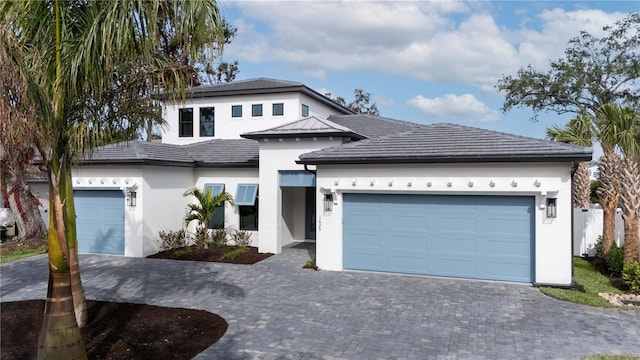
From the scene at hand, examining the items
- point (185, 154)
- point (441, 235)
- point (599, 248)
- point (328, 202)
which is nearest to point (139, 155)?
point (185, 154)

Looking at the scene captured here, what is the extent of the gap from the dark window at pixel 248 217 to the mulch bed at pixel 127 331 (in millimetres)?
8104

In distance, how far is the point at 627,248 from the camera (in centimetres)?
1162

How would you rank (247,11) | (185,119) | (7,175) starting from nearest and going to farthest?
1. (247,11)
2. (7,175)
3. (185,119)

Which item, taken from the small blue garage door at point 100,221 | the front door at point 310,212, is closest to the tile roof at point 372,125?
the front door at point 310,212

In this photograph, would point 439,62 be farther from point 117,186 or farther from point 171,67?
point 171,67

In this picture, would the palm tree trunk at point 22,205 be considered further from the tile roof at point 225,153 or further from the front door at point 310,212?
the front door at point 310,212

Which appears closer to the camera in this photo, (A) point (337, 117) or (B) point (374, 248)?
(B) point (374, 248)

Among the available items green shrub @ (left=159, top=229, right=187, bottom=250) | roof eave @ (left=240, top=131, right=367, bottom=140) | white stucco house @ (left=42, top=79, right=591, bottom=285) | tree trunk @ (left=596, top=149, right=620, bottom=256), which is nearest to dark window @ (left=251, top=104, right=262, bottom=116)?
white stucco house @ (left=42, top=79, right=591, bottom=285)

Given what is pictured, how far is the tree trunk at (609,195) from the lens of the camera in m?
13.6

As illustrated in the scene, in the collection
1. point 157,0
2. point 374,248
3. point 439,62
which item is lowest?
point 374,248

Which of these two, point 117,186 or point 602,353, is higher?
point 117,186

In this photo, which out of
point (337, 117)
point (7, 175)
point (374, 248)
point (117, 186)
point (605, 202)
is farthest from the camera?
point (337, 117)

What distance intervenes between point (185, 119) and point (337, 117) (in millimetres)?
7980

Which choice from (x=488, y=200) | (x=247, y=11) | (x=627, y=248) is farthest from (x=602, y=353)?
(x=247, y=11)
